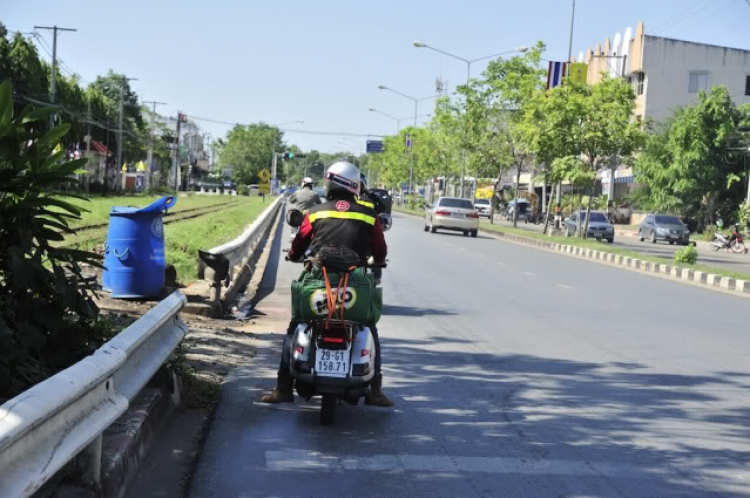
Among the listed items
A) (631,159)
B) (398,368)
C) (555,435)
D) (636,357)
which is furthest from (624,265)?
(555,435)

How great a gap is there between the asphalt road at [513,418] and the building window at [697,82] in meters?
59.8

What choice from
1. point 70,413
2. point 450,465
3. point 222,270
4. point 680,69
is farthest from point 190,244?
point 680,69

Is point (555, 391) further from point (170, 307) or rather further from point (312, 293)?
point (170, 307)

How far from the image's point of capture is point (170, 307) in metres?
6.22

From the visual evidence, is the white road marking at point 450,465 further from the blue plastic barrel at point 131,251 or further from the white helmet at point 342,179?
the blue plastic barrel at point 131,251

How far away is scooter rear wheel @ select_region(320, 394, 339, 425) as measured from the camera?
6137 millimetres

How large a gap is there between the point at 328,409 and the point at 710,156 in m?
52.0

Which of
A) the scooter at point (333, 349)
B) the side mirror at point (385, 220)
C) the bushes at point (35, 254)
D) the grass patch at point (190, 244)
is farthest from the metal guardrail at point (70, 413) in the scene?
the grass patch at point (190, 244)

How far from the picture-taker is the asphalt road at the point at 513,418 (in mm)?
5023

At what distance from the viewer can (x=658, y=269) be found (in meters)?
25.3

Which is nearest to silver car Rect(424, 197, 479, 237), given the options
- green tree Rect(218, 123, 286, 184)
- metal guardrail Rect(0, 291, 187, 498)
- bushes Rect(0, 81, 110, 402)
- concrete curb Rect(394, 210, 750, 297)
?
concrete curb Rect(394, 210, 750, 297)

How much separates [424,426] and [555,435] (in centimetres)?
81

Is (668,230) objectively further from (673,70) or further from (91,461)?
(91,461)

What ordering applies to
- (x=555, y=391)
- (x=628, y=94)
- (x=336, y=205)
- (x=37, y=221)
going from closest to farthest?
(x=37, y=221), (x=336, y=205), (x=555, y=391), (x=628, y=94)
